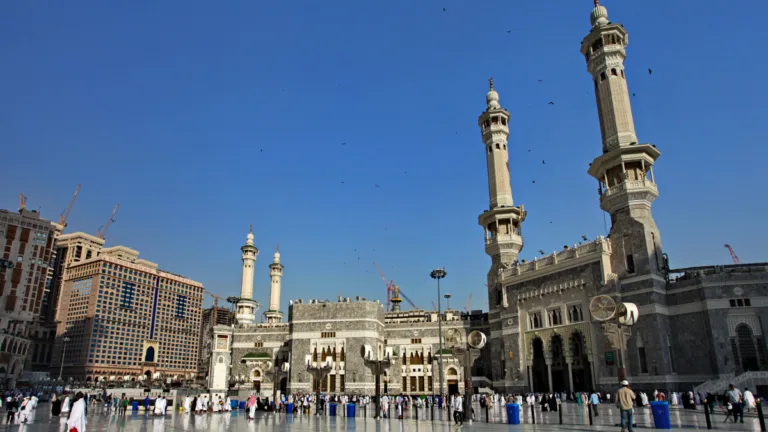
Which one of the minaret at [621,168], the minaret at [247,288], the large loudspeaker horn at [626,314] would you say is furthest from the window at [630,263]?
the minaret at [247,288]

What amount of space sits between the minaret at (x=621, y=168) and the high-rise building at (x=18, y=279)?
6522 cm

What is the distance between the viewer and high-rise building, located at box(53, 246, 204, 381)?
3725 inches

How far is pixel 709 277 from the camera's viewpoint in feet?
96.7

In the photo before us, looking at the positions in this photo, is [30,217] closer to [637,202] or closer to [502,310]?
[502,310]

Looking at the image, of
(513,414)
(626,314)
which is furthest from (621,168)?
(513,414)

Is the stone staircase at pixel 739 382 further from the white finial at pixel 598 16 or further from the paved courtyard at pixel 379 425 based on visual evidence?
the white finial at pixel 598 16

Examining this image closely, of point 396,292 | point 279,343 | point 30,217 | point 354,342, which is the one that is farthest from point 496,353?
point 30,217

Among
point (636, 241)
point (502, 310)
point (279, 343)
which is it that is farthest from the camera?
point (279, 343)

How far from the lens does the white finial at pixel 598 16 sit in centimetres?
3859

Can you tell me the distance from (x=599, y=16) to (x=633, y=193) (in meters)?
15.1

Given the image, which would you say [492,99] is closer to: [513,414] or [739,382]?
[739,382]

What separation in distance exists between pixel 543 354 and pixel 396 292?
151 ft

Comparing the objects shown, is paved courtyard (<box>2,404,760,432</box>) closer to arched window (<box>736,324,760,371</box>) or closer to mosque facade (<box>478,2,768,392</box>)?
mosque facade (<box>478,2,768,392</box>)

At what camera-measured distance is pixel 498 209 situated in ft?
145
